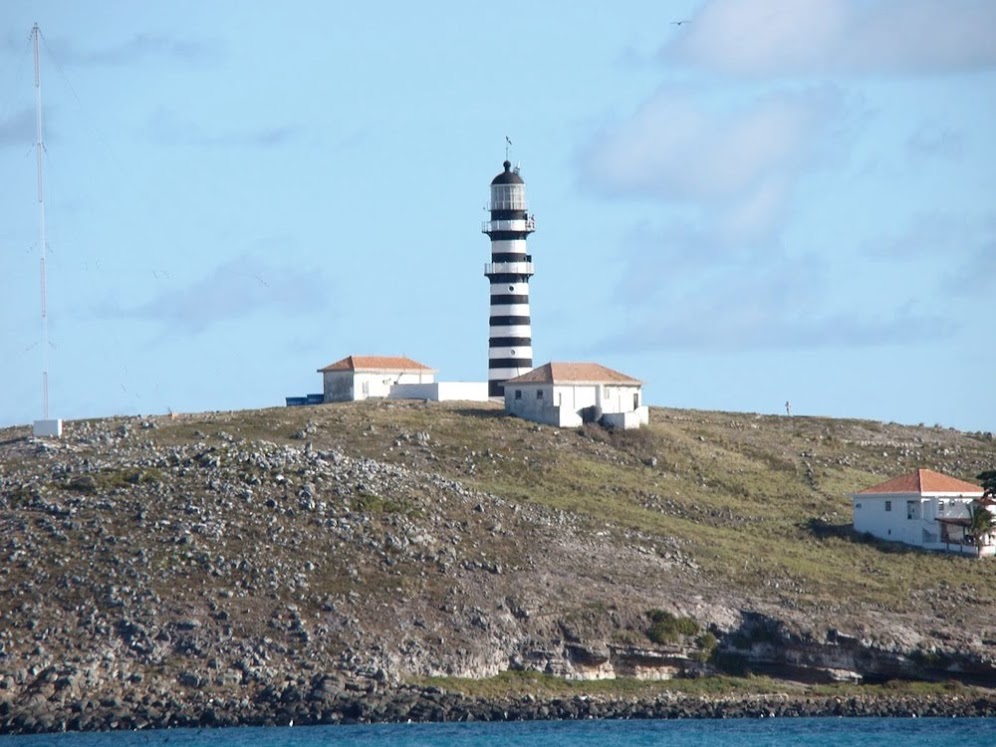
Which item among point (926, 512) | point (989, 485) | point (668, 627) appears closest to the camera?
point (668, 627)

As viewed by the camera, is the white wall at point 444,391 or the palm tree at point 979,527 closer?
the palm tree at point 979,527

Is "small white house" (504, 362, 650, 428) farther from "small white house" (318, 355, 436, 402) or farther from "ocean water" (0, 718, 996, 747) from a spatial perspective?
"ocean water" (0, 718, 996, 747)

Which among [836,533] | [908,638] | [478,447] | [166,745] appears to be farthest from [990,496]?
[166,745]

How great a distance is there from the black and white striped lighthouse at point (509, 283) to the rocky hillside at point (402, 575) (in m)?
9.15

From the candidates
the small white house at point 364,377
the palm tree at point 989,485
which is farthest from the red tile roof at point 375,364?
the palm tree at point 989,485

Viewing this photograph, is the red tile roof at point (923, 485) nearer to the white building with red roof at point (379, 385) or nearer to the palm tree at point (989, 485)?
the palm tree at point (989, 485)

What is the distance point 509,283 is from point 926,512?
2254 cm

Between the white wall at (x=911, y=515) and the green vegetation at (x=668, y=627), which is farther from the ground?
the white wall at (x=911, y=515)

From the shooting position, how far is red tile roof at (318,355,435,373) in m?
97.7

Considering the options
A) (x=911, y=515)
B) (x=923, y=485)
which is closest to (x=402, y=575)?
(x=911, y=515)

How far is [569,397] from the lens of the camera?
3659 inches

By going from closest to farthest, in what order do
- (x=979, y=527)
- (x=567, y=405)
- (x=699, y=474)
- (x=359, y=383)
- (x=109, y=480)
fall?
1. (x=109, y=480)
2. (x=979, y=527)
3. (x=699, y=474)
4. (x=567, y=405)
5. (x=359, y=383)

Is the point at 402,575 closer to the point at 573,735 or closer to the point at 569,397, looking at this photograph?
the point at 573,735

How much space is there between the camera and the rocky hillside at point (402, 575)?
64.0 m
